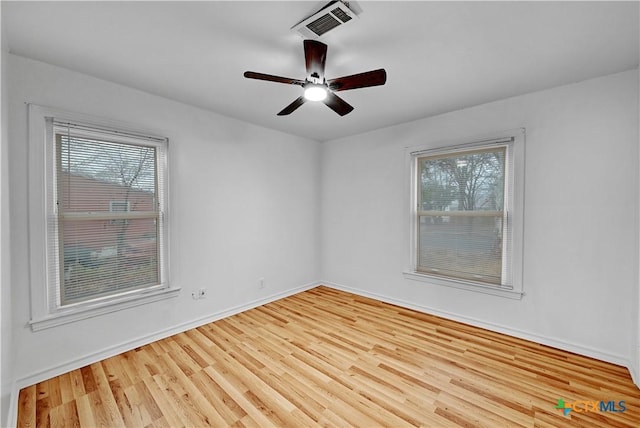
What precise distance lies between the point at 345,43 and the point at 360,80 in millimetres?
286

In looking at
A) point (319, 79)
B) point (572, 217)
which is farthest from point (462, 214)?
point (319, 79)

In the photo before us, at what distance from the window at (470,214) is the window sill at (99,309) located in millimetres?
2992

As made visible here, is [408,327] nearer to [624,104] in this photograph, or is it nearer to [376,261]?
[376,261]

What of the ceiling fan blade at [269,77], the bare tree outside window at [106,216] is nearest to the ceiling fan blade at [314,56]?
the ceiling fan blade at [269,77]

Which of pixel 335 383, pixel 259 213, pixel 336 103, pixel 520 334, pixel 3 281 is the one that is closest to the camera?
pixel 3 281

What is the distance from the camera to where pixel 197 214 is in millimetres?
3076

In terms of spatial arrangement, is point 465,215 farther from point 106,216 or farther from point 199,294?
point 106,216

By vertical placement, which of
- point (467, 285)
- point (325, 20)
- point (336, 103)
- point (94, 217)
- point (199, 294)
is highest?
point (325, 20)

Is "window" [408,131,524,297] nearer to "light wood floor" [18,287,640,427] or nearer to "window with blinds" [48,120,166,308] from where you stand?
"light wood floor" [18,287,640,427]

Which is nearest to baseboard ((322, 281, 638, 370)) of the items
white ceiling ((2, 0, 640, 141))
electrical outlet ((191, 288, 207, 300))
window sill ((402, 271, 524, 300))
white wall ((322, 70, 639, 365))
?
white wall ((322, 70, 639, 365))

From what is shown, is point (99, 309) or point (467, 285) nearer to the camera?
point (99, 309)

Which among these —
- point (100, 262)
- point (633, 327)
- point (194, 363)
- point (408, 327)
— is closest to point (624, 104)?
point (633, 327)

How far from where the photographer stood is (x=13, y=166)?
1984 mm

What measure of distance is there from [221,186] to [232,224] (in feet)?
1.64
